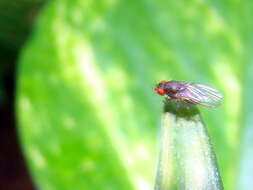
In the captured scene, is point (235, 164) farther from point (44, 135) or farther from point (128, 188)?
point (44, 135)

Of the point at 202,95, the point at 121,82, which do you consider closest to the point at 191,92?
the point at 202,95

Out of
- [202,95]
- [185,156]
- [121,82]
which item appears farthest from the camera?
[121,82]

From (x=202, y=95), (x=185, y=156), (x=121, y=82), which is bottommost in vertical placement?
(x=185, y=156)

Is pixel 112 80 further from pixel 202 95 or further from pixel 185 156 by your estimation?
pixel 185 156

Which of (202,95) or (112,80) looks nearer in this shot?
(202,95)

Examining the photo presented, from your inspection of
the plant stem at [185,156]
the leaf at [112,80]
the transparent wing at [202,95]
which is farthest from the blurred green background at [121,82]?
the plant stem at [185,156]
